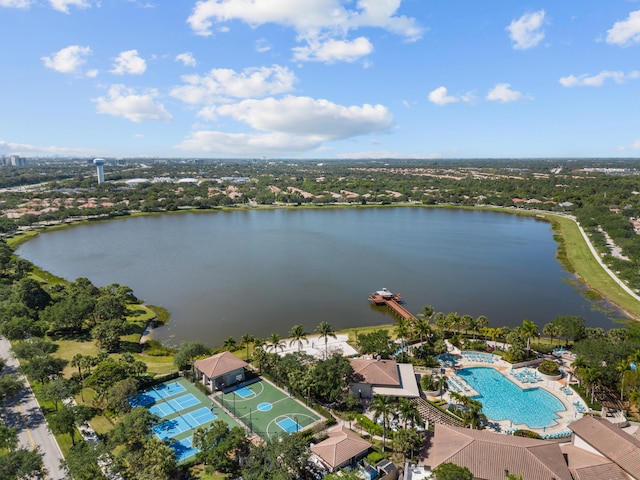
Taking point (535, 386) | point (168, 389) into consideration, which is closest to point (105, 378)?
point (168, 389)

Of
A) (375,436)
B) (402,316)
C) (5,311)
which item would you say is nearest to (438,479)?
(375,436)

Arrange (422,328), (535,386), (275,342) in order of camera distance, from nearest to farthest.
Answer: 1. (535,386)
2. (275,342)
3. (422,328)

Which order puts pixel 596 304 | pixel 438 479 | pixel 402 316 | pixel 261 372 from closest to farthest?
pixel 438 479
pixel 261 372
pixel 402 316
pixel 596 304

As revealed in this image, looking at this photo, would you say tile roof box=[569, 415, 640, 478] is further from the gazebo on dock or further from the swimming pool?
the gazebo on dock

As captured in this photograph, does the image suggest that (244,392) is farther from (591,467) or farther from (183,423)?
(591,467)

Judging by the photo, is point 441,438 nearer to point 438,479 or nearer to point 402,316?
point 438,479

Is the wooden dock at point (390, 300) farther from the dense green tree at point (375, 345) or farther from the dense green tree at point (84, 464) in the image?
the dense green tree at point (84, 464)

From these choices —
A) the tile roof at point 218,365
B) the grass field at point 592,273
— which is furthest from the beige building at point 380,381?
the grass field at point 592,273
